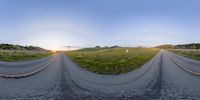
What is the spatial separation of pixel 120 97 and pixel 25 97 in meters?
3.58

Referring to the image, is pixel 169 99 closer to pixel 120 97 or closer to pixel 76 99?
pixel 120 97

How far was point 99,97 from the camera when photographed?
11.8 metres

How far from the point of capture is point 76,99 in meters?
11.0

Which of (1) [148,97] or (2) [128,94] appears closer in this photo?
(1) [148,97]

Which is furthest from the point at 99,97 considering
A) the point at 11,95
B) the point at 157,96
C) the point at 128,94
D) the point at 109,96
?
the point at 11,95

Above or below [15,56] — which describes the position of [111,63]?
below

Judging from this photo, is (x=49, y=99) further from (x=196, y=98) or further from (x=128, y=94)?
(x=196, y=98)

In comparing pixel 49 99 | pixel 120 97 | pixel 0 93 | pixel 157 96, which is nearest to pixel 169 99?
pixel 157 96

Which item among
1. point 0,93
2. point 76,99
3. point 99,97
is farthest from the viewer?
point 0,93

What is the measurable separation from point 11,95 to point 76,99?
2.89 meters

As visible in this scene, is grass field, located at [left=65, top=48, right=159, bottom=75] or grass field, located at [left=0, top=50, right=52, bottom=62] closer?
grass field, located at [left=65, top=48, right=159, bottom=75]

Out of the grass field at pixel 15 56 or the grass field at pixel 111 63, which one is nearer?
the grass field at pixel 111 63

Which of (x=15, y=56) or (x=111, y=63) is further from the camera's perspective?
(x=15, y=56)

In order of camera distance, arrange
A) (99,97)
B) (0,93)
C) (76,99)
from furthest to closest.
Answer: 1. (0,93)
2. (99,97)
3. (76,99)
